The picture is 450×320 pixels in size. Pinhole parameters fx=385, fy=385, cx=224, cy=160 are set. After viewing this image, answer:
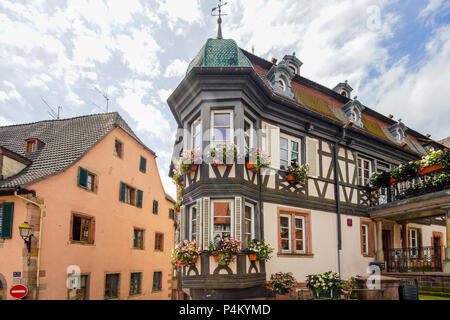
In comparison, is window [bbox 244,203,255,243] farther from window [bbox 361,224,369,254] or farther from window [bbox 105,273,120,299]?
window [bbox 105,273,120,299]

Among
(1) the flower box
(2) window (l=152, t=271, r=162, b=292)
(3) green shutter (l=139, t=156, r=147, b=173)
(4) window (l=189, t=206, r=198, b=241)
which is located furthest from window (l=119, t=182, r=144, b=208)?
(1) the flower box

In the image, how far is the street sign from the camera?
12750 millimetres

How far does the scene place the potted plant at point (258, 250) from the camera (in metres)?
10.2

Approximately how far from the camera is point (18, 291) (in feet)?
42.0

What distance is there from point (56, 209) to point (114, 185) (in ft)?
14.3

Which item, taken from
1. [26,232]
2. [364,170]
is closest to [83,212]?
[26,232]

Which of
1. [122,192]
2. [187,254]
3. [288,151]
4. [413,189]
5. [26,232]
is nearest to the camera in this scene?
[187,254]

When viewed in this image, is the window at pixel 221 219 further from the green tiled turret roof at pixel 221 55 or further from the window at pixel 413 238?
the window at pixel 413 238

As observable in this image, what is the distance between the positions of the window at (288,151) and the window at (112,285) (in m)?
10.7

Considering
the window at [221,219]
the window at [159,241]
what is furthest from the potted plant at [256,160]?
the window at [159,241]

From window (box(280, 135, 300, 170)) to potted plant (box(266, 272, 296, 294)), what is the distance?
11.0 ft

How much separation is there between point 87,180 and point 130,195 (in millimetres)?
4212

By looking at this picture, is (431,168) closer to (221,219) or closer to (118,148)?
(221,219)

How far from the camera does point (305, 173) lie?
12258mm
